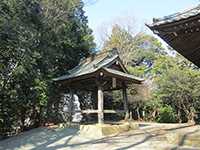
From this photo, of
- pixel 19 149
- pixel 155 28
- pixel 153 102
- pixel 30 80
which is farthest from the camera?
pixel 153 102

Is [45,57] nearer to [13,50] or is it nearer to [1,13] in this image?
[13,50]

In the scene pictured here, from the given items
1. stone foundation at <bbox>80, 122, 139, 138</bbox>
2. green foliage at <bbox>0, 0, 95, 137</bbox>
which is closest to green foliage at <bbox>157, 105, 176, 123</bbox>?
green foliage at <bbox>0, 0, 95, 137</bbox>

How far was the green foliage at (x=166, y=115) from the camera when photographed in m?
26.5

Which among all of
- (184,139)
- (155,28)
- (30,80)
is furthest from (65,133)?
(155,28)

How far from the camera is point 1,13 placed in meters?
14.5

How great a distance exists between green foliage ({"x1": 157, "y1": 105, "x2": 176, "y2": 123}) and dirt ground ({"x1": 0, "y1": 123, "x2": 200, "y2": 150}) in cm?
1132

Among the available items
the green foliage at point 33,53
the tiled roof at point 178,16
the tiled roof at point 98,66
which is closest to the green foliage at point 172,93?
the green foliage at point 33,53

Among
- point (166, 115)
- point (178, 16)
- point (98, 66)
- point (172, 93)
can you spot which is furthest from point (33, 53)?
point (166, 115)

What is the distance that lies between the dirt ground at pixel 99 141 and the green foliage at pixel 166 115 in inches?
446

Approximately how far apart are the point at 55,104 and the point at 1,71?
17.1 ft

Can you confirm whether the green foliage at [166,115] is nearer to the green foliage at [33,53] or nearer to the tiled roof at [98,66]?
the green foliage at [33,53]

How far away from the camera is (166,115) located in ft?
87.2

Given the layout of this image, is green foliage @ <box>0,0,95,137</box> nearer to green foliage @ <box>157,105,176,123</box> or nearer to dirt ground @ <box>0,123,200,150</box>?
dirt ground @ <box>0,123,200,150</box>

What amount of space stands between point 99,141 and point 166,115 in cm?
1455
